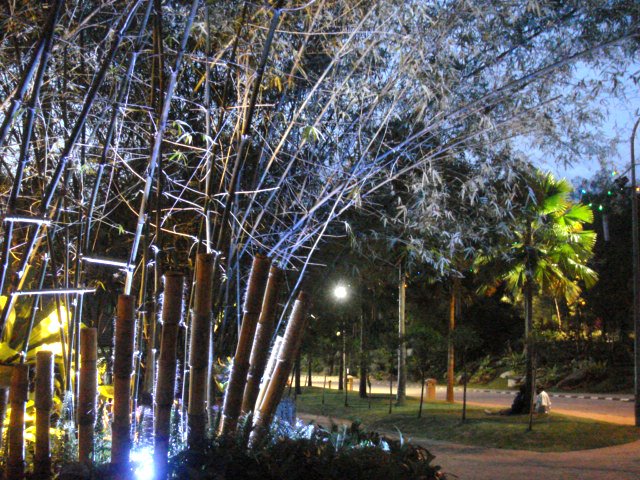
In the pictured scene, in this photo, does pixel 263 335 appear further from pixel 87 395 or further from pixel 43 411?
pixel 43 411

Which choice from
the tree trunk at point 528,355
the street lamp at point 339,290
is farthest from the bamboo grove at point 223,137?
the tree trunk at point 528,355

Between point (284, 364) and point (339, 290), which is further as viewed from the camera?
point (339, 290)

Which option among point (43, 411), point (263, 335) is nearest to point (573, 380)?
point (263, 335)

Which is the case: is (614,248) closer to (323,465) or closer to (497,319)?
(497,319)

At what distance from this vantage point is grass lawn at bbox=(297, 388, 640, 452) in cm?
1240

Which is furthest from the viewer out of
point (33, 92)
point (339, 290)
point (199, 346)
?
point (339, 290)

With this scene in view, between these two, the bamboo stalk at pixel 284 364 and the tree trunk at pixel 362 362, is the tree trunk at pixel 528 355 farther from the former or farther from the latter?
the bamboo stalk at pixel 284 364

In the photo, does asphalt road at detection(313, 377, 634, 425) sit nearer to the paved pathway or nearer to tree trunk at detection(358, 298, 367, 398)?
tree trunk at detection(358, 298, 367, 398)

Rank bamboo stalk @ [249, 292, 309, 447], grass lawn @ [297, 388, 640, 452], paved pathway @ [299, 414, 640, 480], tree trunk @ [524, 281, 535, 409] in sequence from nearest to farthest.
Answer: bamboo stalk @ [249, 292, 309, 447] → paved pathway @ [299, 414, 640, 480] → grass lawn @ [297, 388, 640, 452] → tree trunk @ [524, 281, 535, 409]

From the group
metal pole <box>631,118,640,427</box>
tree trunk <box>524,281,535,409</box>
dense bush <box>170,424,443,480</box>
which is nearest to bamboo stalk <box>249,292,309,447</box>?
dense bush <box>170,424,443,480</box>

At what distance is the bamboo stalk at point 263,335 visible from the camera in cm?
330

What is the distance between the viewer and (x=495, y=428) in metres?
13.7

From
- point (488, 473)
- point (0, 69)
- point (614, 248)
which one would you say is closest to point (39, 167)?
point (0, 69)

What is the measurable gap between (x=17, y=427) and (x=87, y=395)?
0.44 metres
